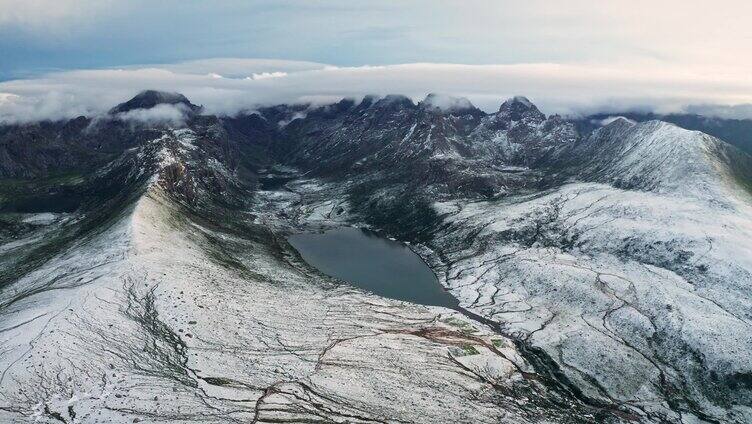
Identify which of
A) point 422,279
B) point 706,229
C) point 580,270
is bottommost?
point 422,279

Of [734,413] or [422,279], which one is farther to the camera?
A: [422,279]

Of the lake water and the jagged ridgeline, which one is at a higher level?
the jagged ridgeline

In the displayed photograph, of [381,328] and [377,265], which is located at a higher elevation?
[381,328]

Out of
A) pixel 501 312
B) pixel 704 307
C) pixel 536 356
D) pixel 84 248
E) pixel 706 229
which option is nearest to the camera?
pixel 536 356

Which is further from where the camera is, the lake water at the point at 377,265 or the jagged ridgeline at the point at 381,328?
the lake water at the point at 377,265

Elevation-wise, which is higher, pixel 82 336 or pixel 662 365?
pixel 82 336

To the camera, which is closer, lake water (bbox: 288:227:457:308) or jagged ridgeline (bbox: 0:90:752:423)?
jagged ridgeline (bbox: 0:90:752:423)

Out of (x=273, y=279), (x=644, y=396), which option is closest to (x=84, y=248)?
(x=273, y=279)

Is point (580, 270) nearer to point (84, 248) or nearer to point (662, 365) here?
point (662, 365)
